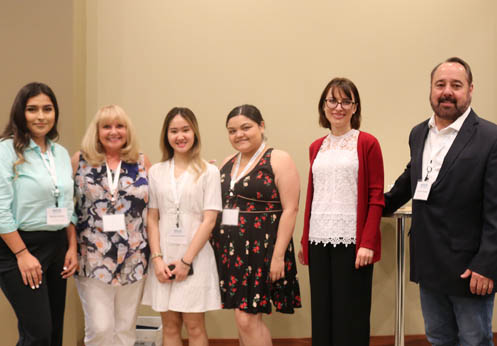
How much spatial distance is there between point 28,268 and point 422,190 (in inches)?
77.6

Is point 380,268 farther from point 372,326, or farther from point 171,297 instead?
point 171,297

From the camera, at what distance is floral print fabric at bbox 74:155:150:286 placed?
7.58 ft

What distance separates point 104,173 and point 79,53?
4.55ft

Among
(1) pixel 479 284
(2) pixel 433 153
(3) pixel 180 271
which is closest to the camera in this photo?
(1) pixel 479 284

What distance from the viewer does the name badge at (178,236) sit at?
2.38 meters

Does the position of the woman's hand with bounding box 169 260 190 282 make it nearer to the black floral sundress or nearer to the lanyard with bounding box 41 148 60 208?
the black floral sundress

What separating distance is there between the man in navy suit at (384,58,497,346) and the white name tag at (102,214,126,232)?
5.08 feet

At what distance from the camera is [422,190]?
198cm

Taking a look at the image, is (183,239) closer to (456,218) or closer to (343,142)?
(343,142)

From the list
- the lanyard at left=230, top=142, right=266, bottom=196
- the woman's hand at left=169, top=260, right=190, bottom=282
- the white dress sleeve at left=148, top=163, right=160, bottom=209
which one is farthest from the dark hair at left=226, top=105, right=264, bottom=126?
the woman's hand at left=169, top=260, right=190, bottom=282

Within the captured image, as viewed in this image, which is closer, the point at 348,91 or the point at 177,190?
the point at 348,91

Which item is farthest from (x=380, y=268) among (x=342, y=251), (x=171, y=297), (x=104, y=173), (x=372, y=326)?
(x=104, y=173)

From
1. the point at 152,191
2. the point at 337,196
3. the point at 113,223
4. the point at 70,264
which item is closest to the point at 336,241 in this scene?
the point at 337,196

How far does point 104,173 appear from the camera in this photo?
2.35 metres
